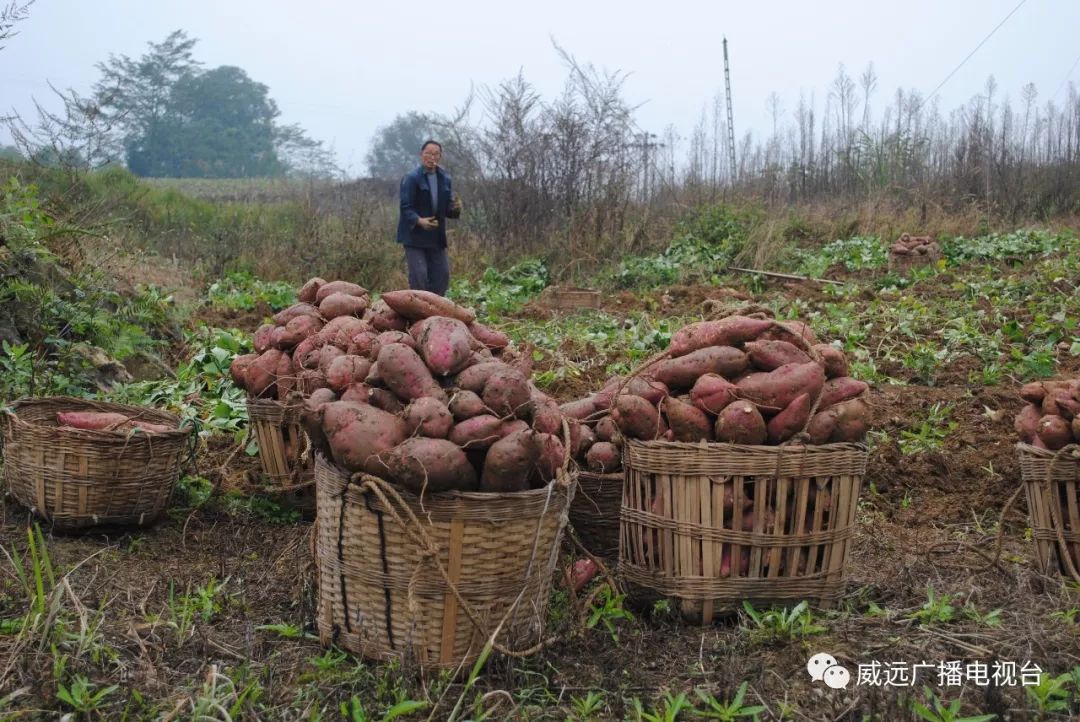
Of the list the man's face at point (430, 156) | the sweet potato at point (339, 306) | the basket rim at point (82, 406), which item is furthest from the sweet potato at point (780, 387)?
the man's face at point (430, 156)

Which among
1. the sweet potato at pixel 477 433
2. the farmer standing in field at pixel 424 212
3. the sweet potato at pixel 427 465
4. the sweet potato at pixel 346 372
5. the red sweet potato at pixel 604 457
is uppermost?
the farmer standing in field at pixel 424 212

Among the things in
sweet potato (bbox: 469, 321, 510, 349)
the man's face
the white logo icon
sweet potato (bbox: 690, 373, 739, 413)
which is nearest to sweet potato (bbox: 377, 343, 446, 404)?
sweet potato (bbox: 469, 321, 510, 349)

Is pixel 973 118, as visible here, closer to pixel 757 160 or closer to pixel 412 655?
pixel 757 160

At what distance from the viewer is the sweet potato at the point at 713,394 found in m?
2.86

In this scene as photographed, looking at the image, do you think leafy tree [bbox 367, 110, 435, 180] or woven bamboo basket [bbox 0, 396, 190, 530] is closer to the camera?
woven bamboo basket [bbox 0, 396, 190, 530]

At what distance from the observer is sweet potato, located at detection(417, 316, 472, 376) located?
2.68m

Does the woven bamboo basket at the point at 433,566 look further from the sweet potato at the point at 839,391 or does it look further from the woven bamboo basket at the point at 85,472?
the woven bamboo basket at the point at 85,472

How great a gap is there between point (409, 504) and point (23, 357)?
292 centimetres

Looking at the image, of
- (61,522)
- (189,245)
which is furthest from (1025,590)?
(189,245)

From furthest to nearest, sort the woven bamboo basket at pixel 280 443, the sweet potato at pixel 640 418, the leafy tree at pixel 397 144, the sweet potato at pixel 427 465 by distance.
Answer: the leafy tree at pixel 397 144
the woven bamboo basket at pixel 280 443
the sweet potato at pixel 640 418
the sweet potato at pixel 427 465

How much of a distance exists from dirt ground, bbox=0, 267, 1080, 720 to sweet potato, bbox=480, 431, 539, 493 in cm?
49

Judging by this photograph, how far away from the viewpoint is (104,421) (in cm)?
376

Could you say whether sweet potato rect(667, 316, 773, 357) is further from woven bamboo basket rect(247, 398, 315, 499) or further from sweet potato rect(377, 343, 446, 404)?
woven bamboo basket rect(247, 398, 315, 499)

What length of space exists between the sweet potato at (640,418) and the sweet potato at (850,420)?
516mm
